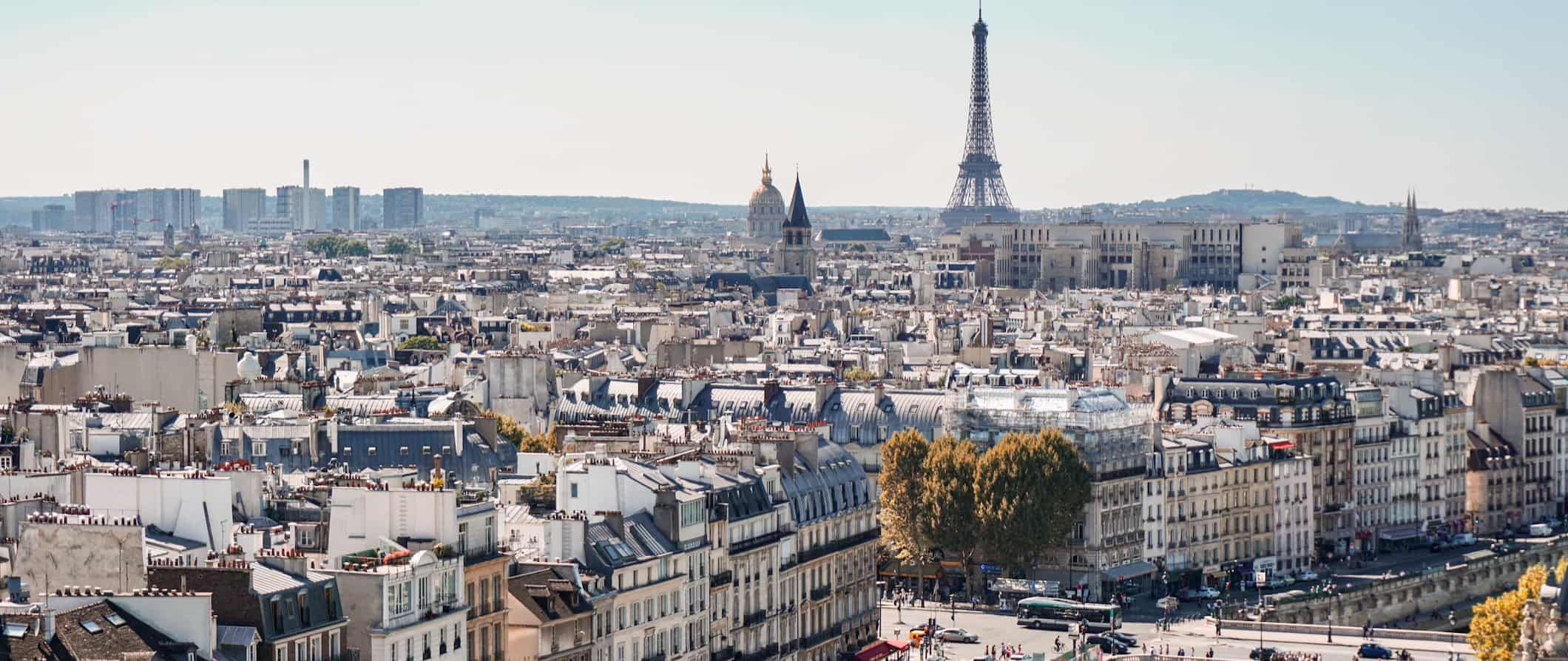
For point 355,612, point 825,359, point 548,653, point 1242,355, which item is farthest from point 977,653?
point 1242,355

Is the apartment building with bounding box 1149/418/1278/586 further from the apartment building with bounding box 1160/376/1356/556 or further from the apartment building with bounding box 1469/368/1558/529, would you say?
the apartment building with bounding box 1469/368/1558/529

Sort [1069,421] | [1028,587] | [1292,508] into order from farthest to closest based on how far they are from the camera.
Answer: [1292,508] < [1069,421] < [1028,587]

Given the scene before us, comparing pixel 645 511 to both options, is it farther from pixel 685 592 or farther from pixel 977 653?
pixel 977 653

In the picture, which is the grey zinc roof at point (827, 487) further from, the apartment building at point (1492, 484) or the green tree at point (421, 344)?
the green tree at point (421, 344)

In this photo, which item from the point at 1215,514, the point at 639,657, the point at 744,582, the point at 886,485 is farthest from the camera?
the point at 1215,514

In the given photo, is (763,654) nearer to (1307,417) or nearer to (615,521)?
(615,521)

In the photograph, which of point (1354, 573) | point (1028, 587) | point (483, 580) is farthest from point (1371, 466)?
point (483, 580)
